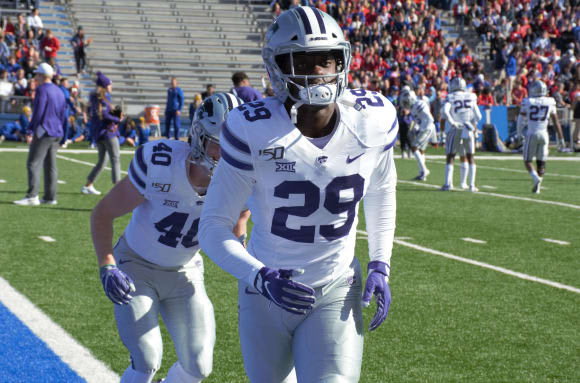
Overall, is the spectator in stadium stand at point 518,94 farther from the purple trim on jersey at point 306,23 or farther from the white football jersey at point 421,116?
the purple trim on jersey at point 306,23

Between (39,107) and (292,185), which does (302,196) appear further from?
(39,107)

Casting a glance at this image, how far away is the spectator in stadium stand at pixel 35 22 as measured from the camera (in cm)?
2767

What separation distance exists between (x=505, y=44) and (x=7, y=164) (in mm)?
21210

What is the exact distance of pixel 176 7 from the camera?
32.9 metres

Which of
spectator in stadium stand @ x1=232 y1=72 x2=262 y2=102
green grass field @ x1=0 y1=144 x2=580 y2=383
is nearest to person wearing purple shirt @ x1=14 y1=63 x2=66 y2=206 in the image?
green grass field @ x1=0 y1=144 x2=580 y2=383

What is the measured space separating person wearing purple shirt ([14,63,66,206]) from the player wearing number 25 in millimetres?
8855

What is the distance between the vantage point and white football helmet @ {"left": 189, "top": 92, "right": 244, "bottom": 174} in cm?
348

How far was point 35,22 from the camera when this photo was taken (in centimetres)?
2788

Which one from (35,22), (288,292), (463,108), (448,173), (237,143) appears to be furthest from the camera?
(35,22)

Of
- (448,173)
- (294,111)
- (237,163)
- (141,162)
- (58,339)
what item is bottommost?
(448,173)

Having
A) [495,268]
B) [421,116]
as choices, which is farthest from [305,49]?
[421,116]

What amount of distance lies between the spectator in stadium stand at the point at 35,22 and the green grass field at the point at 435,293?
16.6m

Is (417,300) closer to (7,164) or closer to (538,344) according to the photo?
(538,344)

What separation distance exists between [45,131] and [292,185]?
9076mm
